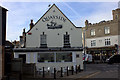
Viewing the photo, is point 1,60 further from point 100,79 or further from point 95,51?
point 95,51

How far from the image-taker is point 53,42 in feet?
76.9

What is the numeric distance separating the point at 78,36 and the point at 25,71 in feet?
32.5

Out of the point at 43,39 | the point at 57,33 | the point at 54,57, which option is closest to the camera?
the point at 54,57

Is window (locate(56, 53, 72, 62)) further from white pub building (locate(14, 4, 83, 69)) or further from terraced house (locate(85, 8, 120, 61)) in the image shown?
terraced house (locate(85, 8, 120, 61))

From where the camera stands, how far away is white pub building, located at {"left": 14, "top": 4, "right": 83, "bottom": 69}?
2200 cm

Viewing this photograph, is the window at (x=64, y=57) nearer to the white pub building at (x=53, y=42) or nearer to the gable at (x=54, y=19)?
the white pub building at (x=53, y=42)

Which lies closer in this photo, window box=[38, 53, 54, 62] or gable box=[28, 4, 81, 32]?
window box=[38, 53, 54, 62]

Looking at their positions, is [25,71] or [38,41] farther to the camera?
[38,41]

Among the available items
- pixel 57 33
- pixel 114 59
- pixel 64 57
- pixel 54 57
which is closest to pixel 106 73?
pixel 64 57

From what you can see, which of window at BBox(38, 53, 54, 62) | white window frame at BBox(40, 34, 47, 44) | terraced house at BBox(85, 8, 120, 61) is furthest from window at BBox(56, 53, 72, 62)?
terraced house at BBox(85, 8, 120, 61)

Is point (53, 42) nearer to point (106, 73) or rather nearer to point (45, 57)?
point (45, 57)

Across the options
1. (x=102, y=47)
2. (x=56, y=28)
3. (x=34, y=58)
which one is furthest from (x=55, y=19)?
(x=102, y=47)

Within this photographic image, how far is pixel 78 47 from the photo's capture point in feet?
74.5

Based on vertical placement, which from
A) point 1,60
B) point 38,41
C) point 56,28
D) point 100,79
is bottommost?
point 100,79
